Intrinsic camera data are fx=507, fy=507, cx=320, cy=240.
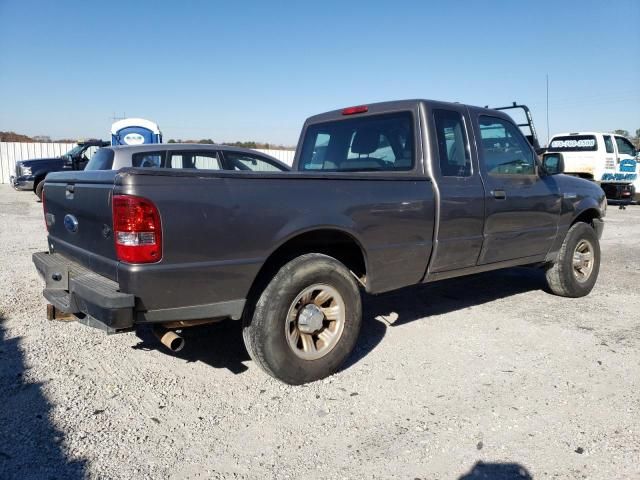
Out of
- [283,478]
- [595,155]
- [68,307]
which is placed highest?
[595,155]

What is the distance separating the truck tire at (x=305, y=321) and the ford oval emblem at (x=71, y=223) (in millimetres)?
1287

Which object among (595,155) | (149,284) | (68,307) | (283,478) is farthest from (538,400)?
(595,155)

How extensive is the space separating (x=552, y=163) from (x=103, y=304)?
4466 mm

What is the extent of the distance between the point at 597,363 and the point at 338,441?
231cm

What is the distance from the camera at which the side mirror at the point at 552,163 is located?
202 inches

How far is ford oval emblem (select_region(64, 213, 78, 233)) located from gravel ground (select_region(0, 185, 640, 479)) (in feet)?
3.31

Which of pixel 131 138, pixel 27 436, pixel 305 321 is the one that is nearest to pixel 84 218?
pixel 27 436

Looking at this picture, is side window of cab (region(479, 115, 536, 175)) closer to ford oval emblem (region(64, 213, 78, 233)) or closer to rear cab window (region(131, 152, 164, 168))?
ford oval emblem (region(64, 213, 78, 233))

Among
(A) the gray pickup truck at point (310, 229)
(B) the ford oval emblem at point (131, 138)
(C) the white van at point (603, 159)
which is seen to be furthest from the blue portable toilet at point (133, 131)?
(A) the gray pickup truck at point (310, 229)

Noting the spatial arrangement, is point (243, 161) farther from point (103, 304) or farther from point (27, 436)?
point (27, 436)

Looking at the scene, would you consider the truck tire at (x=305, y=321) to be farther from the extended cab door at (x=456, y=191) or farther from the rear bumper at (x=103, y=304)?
the extended cab door at (x=456, y=191)

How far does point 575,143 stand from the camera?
16953 mm

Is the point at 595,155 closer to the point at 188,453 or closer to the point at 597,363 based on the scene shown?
the point at 597,363

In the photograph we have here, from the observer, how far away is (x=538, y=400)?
327cm
